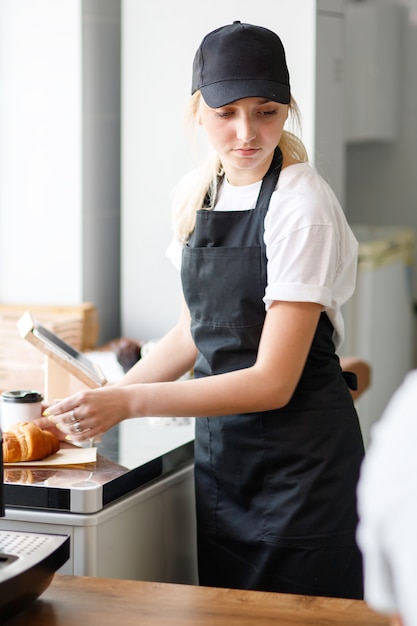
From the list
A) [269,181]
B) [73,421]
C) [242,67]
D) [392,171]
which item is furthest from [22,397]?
[392,171]

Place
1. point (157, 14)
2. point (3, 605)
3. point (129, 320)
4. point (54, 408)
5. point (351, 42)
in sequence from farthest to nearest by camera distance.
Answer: point (351, 42) → point (129, 320) → point (157, 14) → point (54, 408) → point (3, 605)

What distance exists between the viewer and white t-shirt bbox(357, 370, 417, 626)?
649 millimetres

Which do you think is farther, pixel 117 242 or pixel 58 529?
pixel 117 242

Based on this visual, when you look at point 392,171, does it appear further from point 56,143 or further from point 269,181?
point 269,181

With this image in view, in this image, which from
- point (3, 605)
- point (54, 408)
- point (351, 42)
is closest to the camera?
point (3, 605)

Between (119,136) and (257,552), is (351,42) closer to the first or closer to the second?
(119,136)

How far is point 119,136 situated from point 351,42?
5.45 feet

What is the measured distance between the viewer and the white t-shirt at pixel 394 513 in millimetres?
649

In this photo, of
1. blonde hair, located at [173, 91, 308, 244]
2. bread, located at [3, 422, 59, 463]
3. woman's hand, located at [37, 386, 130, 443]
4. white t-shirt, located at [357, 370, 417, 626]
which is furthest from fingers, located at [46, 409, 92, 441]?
white t-shirt, located at [357, 370, 417, 626]

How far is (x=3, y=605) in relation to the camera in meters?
1.25

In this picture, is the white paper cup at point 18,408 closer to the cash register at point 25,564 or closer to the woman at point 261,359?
the woman at point 261,359

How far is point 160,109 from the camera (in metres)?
3.00

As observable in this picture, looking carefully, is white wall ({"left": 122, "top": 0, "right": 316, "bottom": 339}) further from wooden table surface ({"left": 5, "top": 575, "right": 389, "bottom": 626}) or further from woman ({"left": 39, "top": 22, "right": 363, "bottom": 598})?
wooden table surface ({"left": 5, "top": 575, "right": 389, "bottom": 626})

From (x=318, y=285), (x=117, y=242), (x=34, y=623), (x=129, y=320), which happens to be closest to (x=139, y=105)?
(x=117, y=242)
